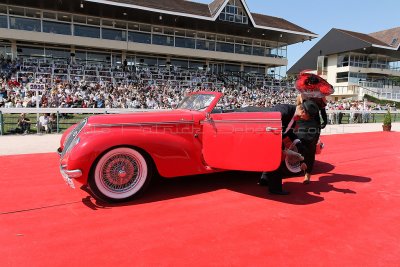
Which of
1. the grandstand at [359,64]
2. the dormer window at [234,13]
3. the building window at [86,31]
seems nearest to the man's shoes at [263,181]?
the building window at [86,31]

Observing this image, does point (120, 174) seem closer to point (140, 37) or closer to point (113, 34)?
point (113, 34)

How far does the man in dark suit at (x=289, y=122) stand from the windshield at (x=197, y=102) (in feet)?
3.57

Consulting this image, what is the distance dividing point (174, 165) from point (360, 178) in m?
3.65

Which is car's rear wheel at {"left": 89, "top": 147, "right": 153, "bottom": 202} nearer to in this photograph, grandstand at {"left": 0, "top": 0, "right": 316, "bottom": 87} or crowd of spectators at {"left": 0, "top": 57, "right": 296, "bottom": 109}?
crowd of spectators at {"left": 0, "top": 57, "right": 296, "bottom": 109}

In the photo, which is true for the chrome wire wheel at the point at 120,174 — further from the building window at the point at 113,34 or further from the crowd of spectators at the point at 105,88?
the building window at the point at 113,34

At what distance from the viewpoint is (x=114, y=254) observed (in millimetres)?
3035

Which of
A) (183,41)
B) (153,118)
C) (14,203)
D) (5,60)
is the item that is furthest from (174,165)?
(183,41)

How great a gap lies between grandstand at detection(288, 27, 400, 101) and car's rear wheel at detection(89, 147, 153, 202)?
4963 centimetres

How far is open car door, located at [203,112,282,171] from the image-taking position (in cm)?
433

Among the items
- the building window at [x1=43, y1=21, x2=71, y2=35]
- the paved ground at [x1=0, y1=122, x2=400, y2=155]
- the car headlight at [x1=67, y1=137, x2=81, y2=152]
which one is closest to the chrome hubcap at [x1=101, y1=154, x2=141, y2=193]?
the car headlight at [x1=67, y1=137, x2=81, y2=152]

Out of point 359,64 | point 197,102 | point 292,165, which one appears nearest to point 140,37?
point 197,102

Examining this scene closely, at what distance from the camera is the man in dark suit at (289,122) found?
189 inches

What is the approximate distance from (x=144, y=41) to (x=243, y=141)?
2783cm

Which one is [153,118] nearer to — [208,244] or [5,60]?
[208,244]
